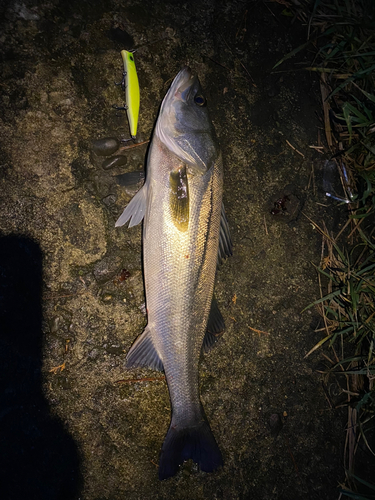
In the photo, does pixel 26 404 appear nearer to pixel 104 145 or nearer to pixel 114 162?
pixel 114 162

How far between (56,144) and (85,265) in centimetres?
104

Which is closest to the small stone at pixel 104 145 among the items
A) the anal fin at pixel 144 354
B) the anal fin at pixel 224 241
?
the anal fin at pixel 224 241

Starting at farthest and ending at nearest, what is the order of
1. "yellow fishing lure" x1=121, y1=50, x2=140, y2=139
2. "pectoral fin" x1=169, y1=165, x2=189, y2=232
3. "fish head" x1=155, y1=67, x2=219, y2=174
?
"yellow fishing lure" x1=121, y1=50, x2=140, y2=139 → "fish head" x1=155, y1=67, x2=219, y2=174 → "pectoral fin" x1=169, y1=165, x2=189, y2=232

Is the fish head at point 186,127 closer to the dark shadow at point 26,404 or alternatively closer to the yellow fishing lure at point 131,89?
the yellow fishing lure at point 131,89

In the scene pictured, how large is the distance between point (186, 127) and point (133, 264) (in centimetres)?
124

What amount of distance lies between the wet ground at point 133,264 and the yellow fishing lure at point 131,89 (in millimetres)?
122

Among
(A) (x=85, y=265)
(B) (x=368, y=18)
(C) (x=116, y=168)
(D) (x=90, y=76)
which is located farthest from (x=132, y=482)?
(B) (x=368, y=18)

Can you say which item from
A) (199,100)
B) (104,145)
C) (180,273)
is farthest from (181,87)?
(180,273)

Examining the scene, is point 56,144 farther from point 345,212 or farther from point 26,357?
point 345,212

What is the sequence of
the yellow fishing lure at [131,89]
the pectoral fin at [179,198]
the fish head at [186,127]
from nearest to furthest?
the pectoral fin at [179,198] < the fish head at [186,127] < the yellow fishing lure at [131,89]

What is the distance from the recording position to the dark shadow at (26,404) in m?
2.36

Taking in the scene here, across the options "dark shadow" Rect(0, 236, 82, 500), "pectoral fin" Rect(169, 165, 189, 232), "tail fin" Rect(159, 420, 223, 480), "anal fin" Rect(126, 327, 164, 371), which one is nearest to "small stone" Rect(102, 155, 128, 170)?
"pectoral fin" Rect(169, 165, 189, 232)

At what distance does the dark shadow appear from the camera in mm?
2361

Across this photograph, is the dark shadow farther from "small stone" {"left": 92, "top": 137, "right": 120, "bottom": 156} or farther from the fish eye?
the fish eye
